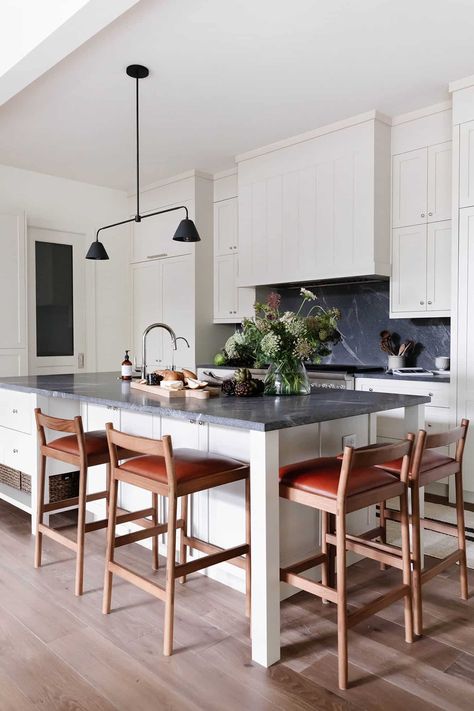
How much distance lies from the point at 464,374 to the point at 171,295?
3.15m

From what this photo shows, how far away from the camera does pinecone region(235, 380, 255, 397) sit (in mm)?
2631

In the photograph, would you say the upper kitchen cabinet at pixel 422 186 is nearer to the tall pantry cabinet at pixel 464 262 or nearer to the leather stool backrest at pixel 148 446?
the tall pantry cabinet at pixel 464 262

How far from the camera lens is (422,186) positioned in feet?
13.5

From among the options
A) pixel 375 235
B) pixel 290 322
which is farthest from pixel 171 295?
pixel 290 322

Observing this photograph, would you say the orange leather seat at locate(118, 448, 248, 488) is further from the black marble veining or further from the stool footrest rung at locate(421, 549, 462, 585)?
the stool footrest rung at locate(421, 549, 462, 585)

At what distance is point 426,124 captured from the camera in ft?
13.5

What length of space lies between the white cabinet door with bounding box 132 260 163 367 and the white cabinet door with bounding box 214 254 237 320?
2.16 ft

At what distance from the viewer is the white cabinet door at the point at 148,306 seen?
5984 mm

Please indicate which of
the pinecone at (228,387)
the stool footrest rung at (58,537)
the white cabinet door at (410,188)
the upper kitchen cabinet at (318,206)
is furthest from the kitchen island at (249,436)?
the white cabinet door at (410,188)

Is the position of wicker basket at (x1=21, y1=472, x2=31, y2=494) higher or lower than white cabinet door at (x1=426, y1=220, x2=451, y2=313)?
lower

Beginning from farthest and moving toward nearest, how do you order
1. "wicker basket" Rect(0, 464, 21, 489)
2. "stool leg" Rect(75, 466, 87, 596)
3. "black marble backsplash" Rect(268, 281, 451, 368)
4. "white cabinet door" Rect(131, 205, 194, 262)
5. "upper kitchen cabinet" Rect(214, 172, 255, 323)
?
1. "white cabinet door" Rect(131, 205, 194, 262)
2. "upper kitchen cabinet" Rect(214, 172, 255, 323)
3. "black marble backsplash" Rect(268, 281, 451, 368)
4. "wicker basket" Rect(0, 464, 21, 489)
5. "stool leg" Rect(75, 466, 87, 596)

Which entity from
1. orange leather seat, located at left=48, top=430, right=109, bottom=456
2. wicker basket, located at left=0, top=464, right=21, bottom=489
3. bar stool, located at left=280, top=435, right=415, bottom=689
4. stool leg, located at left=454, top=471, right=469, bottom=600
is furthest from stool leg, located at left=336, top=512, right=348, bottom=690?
wicker basket, located at left=0, top=464, right=21, bottom=489

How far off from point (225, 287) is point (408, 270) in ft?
6.49

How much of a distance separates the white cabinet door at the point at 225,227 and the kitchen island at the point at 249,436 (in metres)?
2.48
